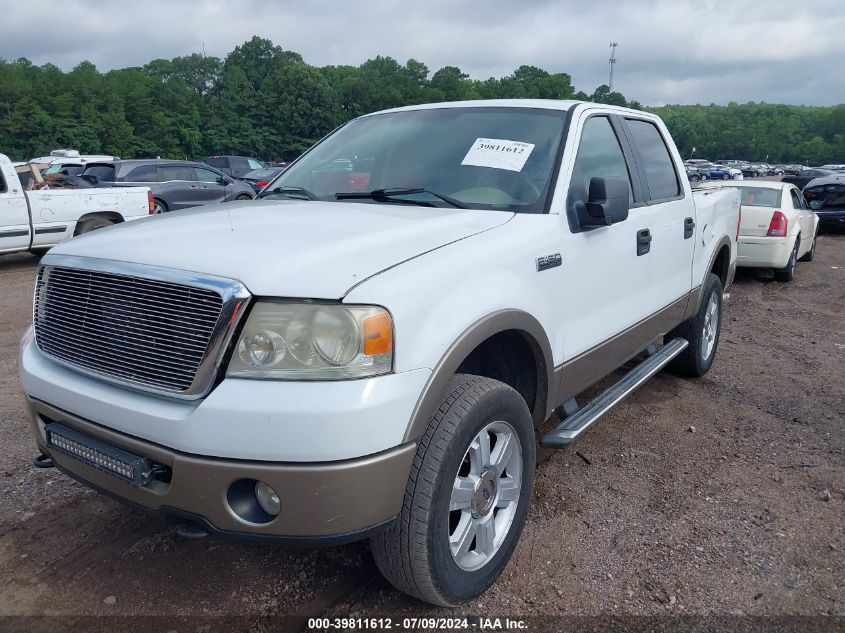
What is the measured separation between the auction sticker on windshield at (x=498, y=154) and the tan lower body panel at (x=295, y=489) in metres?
1.58

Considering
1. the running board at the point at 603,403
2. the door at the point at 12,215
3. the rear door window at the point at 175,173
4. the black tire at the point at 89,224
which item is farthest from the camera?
the rear door window at the point at 175,173

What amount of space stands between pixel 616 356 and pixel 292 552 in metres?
1.94

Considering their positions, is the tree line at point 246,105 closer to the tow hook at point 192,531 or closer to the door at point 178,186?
the door at point 178,186

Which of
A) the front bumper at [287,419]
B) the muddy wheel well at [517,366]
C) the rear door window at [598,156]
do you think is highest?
the rear door window at [598,156]

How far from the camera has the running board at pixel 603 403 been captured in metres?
2.96

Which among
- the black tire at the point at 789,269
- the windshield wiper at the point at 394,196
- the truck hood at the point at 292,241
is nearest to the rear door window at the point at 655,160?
the windshield wiper at the point at 394,196

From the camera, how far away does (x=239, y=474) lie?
199cm

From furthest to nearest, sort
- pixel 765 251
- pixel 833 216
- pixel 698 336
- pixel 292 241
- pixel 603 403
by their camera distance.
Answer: pixel 833 216 → pixel 765 251 → pixel 698 336 → pixel 603 403 → pixel 292 241

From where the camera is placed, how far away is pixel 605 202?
3027 mm

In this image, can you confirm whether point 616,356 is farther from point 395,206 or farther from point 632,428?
point 395,206

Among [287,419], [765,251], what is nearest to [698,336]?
[287,419]

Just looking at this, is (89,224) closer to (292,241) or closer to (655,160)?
(655,160)

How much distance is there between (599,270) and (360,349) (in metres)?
1.65

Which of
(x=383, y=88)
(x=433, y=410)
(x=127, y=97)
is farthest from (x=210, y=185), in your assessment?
(x=383, y=88)
